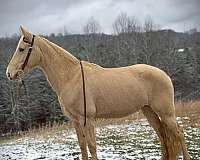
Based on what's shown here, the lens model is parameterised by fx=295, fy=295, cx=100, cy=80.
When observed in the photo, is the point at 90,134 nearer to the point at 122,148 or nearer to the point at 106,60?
the point at 122,148

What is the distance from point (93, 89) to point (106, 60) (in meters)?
37.6

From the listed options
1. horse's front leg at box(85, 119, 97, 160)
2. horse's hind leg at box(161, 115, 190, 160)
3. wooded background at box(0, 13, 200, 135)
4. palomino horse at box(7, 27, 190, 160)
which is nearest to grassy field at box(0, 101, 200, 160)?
horse's hind leg at box(161, 115, 190, 160)

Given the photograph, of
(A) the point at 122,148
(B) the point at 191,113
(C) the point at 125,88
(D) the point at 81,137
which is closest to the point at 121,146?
(A) the point at 122,148

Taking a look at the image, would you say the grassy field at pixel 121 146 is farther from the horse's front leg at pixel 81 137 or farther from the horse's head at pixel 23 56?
the horse's head at pixel 23 56

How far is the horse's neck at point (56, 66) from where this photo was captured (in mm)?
4457

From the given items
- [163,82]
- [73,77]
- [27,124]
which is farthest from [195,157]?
[27,124]

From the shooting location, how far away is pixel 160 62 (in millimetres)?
40812

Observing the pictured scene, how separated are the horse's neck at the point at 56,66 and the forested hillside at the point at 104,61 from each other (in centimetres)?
2331

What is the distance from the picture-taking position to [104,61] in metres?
41.6

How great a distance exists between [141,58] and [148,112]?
3742 centimetres

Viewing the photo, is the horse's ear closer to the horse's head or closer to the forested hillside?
the horse's head

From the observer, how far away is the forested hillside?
101 feet

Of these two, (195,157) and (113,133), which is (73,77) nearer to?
(195,157)

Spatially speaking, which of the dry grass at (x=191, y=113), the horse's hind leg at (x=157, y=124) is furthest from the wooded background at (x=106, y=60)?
the horse's hind leg at (x=157, y=124)
